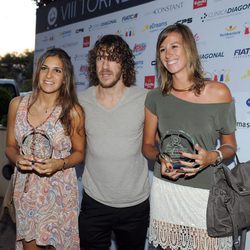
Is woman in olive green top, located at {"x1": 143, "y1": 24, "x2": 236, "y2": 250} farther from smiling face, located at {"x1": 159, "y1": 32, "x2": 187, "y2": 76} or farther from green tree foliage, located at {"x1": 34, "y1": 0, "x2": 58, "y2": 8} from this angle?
green tree foliage, located at {"x1": 34, "y1": 0, "x2": 58, "y2": 8}

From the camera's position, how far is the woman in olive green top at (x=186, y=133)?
2.22 metres

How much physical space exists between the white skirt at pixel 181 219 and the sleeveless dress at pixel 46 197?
2.17 ft

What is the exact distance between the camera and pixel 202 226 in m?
2.22

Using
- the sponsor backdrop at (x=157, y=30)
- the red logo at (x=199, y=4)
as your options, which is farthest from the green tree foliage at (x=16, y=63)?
the red logo at (x=199, y=4)

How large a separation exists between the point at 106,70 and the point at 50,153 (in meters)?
0.70

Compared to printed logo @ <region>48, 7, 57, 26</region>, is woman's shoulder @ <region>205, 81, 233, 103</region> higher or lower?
lower

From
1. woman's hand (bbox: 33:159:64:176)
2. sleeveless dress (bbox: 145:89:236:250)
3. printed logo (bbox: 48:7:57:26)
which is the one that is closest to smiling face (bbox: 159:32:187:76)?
sleeveless dress (bbox: 145:89:236:250)

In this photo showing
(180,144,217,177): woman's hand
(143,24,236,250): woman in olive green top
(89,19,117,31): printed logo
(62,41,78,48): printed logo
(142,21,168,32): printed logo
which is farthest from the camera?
(62,41,78,48): printed logo

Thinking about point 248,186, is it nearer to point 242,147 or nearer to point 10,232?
point 242,147

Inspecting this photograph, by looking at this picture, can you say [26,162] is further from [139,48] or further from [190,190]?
[139,48]

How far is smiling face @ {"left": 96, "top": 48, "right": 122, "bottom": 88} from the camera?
2678mm

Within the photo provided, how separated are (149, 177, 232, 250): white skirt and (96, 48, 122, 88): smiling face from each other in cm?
77

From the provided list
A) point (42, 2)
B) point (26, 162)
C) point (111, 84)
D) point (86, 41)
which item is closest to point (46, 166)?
point (26, 162)

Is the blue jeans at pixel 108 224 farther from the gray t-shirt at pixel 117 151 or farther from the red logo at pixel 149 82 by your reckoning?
the red logo at pixel 149 82
